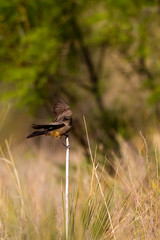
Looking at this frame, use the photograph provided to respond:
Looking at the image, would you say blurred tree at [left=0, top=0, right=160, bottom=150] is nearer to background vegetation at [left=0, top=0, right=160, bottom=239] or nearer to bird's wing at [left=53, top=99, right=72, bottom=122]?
background vegetation at [left=0, top=0, right=160, bottom=239]

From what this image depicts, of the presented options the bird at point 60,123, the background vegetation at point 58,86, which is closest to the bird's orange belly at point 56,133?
the bird at point 60,123

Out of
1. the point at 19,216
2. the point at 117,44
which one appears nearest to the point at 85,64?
the point at 117,44

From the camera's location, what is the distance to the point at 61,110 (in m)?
1.70

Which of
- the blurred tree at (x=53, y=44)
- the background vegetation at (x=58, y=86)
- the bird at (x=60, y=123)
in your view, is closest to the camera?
the bird at (x=60, y=123)

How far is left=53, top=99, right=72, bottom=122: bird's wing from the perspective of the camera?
65.4 inches

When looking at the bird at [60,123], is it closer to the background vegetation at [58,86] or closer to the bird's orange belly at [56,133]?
the bird's orange belly at [56,133]

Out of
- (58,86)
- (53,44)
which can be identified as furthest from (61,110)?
(58,86)

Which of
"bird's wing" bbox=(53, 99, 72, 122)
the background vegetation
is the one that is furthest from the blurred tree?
"bird's wing" bbox=(53, 99, 72, 122)

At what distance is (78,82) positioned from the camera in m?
6.70

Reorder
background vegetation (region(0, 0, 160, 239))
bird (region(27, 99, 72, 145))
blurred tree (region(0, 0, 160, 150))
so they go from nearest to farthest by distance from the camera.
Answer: bird (region(27, 99, 72, 145))
background vegetation (region(0, 0, 160, 239))
blurred tree (region(0, 0, 160, 150))

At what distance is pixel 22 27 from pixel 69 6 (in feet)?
2.90

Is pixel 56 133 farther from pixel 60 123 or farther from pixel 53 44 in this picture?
pixel 53 44

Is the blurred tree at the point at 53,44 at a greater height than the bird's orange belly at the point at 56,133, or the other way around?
the blurred tree at the point at 53,44

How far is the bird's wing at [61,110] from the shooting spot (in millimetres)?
1661
